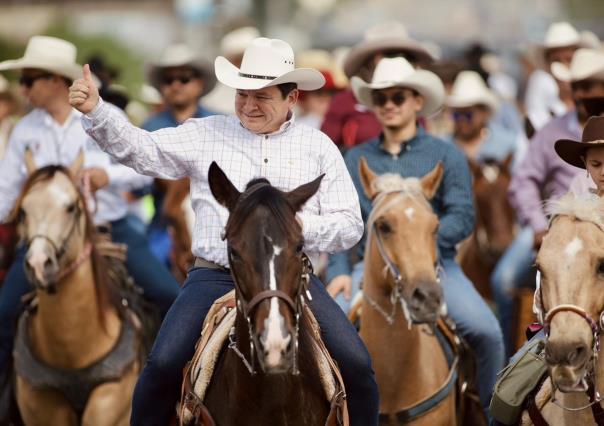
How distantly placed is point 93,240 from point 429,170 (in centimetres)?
239

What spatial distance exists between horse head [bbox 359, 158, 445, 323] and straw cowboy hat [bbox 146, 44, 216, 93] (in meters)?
5.60

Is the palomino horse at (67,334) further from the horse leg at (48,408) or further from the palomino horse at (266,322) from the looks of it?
the palomino horse at (266,322)

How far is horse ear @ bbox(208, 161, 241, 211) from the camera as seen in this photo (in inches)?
252

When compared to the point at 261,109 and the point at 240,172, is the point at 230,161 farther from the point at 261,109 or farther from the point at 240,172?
the point at 261,109

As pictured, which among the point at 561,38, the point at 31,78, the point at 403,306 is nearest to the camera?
the point at 403,306

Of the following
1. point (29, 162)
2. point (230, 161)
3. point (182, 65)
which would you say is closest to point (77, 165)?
point (29, 162)

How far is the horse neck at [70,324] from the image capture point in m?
9.28

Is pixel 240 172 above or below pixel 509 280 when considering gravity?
above

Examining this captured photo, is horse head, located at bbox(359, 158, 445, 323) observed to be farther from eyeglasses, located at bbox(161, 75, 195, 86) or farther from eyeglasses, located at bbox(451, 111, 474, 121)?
eyeglasses, located at bbox(451, 111, 474, 121)

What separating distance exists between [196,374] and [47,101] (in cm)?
423

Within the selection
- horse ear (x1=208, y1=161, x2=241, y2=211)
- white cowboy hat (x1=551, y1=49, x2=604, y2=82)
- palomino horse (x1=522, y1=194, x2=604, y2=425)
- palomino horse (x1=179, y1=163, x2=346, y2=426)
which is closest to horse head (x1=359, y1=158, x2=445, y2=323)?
palomino horse (x1=522, y1=194, x2=604, y2=425)

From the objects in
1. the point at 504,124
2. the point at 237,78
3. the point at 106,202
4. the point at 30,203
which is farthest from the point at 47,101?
the point at 504,124

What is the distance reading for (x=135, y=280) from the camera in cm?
1062

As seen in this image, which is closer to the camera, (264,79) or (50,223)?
(264,79)
